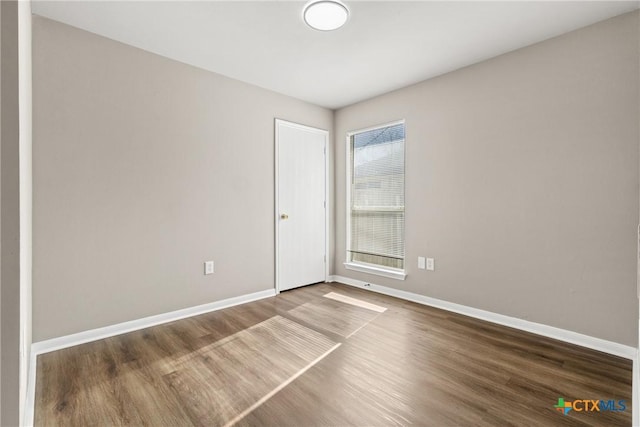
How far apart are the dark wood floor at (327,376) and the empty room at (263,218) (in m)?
0.02

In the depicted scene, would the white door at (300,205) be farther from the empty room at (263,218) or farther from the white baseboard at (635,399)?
the white baseboard at (635,399)

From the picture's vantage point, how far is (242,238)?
10.7ft

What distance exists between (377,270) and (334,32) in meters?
2.55

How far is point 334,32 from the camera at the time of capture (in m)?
2.30

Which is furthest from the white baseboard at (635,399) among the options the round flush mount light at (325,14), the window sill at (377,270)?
the round flush mount light at (325,14)

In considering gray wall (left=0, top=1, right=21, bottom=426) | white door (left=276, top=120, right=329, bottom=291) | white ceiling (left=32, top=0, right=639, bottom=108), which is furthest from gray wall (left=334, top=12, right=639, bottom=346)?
gray wall (left=0, top=1, right=21, bottom=426)

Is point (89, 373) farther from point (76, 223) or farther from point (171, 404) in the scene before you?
point (76, 223)

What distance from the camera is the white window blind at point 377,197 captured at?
11.4 feet

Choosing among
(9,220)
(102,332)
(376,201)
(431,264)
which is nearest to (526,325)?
(431,264)

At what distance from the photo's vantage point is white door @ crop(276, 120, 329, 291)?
362 centimetres

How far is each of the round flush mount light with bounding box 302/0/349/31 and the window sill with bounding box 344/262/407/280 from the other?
252cm

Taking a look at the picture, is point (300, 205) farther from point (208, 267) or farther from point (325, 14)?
point (325, 14)

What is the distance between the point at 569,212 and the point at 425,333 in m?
1.46

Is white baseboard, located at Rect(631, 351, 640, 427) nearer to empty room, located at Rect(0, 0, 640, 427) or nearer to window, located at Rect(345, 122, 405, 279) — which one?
empty room, located at Rect(0, 0, 640, 427)
